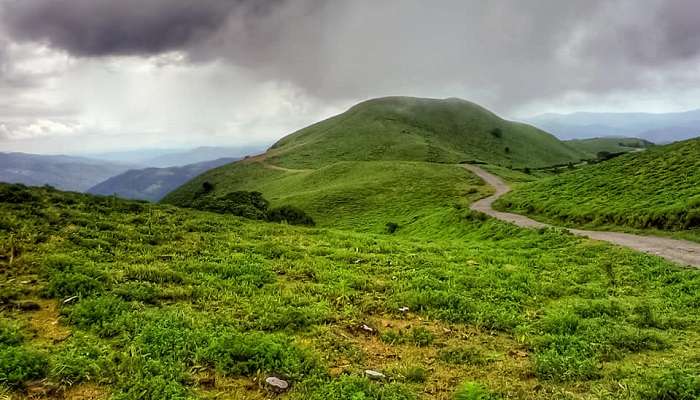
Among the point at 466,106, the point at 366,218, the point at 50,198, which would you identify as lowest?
the point at 366,218

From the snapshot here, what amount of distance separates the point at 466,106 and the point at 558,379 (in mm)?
196405

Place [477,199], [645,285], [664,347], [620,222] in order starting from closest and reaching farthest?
[664,347], [645,285], [620,222], [477,199]

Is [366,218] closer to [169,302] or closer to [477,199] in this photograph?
[477,199]

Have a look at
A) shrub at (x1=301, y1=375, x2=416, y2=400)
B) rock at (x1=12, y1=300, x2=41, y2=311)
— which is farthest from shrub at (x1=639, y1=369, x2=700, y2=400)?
rock at (x1=12, y1=300, x2=41, y2=311)

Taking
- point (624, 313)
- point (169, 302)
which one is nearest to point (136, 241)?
point (169, 302)

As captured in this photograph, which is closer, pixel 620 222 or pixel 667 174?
pixel 620 222

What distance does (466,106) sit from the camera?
19275 cm

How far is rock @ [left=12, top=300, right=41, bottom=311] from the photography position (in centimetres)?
979

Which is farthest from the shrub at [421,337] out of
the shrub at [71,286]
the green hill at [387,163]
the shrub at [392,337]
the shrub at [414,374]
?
the green hill at [387,163]

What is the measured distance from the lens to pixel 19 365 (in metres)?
7.31

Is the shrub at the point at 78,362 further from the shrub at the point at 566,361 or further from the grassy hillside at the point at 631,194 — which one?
the grassy hillside at the point at 631,194

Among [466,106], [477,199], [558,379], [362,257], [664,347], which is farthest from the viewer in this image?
[466,106]

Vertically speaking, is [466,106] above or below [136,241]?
above

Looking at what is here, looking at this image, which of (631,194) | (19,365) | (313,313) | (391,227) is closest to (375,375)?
(313,313)
